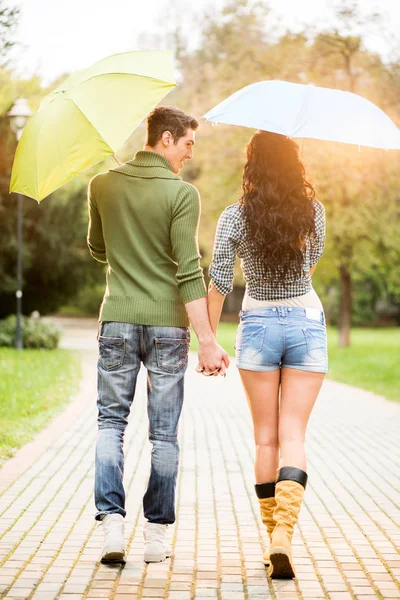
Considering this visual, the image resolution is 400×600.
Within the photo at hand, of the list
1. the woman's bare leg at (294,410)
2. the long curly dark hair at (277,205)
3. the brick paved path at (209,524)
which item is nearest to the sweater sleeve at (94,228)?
the long curly dark hair at (277,205)

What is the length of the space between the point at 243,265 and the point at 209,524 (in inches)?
71.8

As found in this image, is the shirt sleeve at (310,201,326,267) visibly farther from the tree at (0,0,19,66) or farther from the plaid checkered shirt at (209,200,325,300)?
the tree at (0,0,19,66)

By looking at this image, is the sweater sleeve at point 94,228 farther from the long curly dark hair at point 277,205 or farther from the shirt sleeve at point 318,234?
the shirt sleeve at point 318,234

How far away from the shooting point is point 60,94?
4598 mm

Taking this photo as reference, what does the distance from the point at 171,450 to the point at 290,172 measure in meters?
1.40

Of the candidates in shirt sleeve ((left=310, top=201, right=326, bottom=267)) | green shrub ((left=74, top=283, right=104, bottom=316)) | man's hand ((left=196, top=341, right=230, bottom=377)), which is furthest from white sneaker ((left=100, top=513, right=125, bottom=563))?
green shrub ((left=74, top=283, right=104, bottom=316))

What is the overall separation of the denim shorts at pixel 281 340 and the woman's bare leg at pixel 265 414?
53 millimetres

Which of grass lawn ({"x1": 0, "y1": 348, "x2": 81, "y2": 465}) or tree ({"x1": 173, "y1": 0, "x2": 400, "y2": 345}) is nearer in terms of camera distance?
grass lawn ({"x1": 0, "y1": 348, "x2": 81, "y2": 465})

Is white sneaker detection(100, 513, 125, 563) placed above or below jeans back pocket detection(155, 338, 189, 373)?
below

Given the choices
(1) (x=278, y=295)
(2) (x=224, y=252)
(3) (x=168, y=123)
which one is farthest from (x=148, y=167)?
(1) (x=278, y=295)

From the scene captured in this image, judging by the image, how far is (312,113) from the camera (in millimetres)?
4574

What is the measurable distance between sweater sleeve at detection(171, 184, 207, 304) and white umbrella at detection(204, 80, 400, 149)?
48cm

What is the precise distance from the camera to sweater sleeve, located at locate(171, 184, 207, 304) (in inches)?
165

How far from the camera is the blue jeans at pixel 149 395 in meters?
4.27
